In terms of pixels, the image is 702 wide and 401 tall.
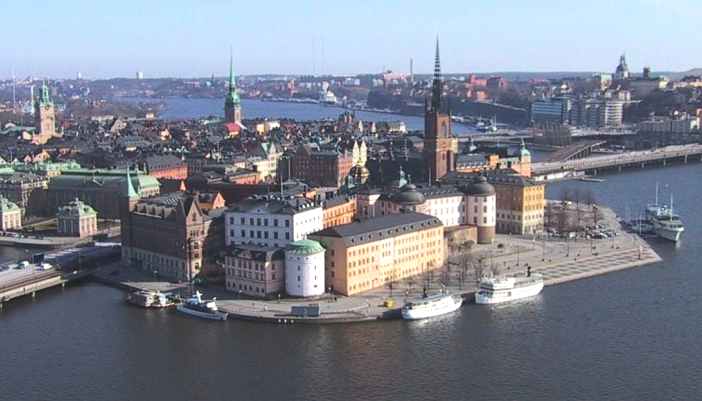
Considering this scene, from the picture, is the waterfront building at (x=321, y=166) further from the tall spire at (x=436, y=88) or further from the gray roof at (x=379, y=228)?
the gray roof at (x=379, y=228)

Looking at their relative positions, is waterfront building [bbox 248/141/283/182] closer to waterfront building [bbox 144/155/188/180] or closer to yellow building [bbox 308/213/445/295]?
waterfront building [bbox 144/155/188/180]

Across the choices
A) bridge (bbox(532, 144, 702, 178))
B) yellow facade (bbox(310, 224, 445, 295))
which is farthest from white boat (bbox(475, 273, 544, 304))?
bridge (bbox(532, 144, 702, 178))

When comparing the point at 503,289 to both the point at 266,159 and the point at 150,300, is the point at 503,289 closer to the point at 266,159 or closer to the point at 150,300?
the point at 150,300

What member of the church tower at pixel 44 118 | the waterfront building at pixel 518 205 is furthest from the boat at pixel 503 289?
the church tower at pixel 44 118

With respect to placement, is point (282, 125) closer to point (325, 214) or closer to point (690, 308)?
point (325, 214)

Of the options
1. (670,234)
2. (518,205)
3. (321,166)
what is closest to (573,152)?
(321,166)
